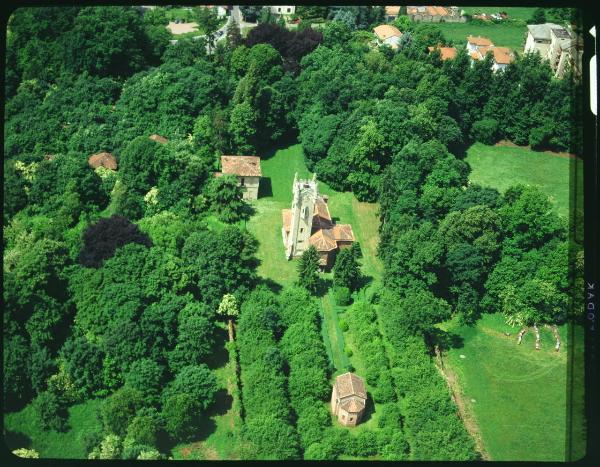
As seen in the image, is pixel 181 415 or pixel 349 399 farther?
pixel 349 399

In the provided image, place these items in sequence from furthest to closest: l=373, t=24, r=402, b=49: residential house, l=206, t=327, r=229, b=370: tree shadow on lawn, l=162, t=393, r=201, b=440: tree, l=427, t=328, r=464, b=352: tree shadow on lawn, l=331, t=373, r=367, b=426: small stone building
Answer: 1. l=373, t=24, r=402, b=49: residential house
2. l=427, t=328, r=464, b=352: tree shadow on lawn
3. l=206, t=327, r=229, b=370: tree shadow on lawn
4. l=331, t=373, r=367, b=426: small stone building
5. l=162, t=393, r=201, b=440: tree

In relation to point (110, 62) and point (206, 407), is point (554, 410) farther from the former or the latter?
point (110, 62)

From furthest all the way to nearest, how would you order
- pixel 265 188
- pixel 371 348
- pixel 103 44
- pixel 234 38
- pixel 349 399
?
pixel 234 38 → pixel 103 44 → pixel 265 188 → pixel 371 348 → pixel 349 399

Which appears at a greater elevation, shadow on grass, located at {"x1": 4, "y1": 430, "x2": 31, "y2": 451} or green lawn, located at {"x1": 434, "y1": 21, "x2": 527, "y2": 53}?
green lawn, located at {"x1": 434, "y1": 21, "x2": 527, "y2": 53}

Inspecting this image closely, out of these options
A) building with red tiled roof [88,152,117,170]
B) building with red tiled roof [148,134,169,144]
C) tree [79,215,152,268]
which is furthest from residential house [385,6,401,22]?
tree [79,215,152,268]

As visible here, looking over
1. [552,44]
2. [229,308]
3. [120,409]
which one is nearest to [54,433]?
[120,409]

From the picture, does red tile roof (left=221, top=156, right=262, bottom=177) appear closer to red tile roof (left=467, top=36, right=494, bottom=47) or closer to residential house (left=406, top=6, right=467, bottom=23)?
red tile roof (left=467, top=36, right=494, bottom=47)

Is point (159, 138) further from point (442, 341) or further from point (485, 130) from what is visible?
point (485, 130)
